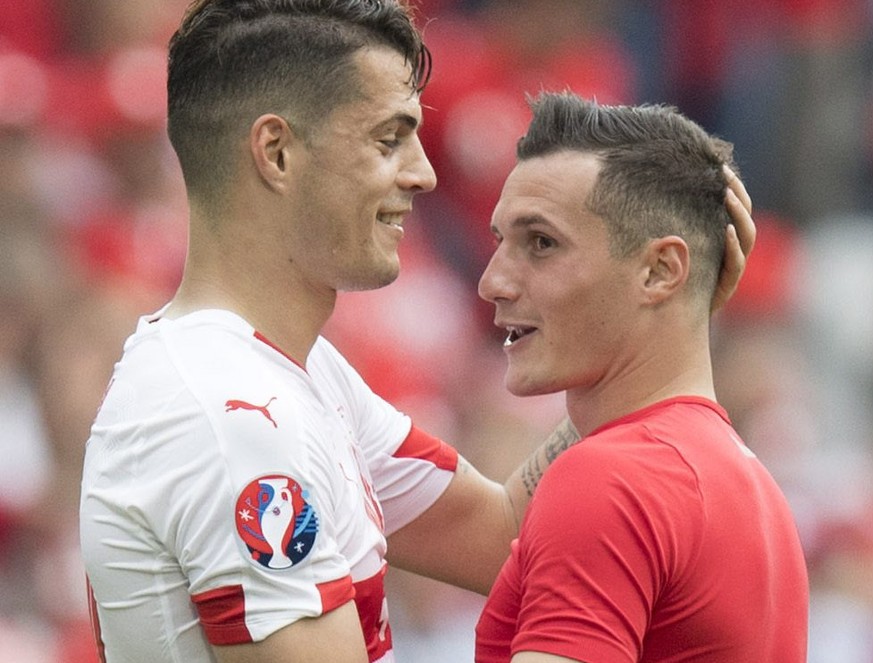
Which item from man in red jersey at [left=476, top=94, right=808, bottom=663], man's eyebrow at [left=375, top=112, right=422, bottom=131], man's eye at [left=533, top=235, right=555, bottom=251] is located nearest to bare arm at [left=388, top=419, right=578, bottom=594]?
man in red jersey at [left=476, top=94, right=808, bottom=663]

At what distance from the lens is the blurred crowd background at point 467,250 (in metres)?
4.94

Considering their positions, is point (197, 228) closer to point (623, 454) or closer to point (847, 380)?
point (623, 454)

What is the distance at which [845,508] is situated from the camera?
6180 mm

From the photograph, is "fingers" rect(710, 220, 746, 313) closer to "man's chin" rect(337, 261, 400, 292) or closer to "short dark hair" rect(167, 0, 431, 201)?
"man's chin" rect(337, 261, 400, 292)

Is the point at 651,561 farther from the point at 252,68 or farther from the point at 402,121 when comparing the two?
the point at 252,68

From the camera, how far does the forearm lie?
133 inches

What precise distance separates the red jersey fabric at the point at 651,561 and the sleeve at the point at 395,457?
25.4 inches

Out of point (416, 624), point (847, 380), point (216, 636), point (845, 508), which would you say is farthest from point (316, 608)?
point (847, 380)

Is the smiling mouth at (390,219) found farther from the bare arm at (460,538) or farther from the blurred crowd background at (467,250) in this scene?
the blurred crowd background at (467,250)

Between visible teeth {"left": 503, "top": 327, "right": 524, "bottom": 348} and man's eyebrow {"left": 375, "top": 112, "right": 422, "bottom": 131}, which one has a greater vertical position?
man's eyebrow {"left": 375, "top": 112, "right": 422, "bottom": 131}

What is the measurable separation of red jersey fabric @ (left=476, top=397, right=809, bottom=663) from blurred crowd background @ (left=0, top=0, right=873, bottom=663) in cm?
237

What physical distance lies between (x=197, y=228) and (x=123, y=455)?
48 centimetres

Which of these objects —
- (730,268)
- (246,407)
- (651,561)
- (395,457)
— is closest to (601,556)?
(651,561)

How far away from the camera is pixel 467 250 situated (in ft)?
20.9
